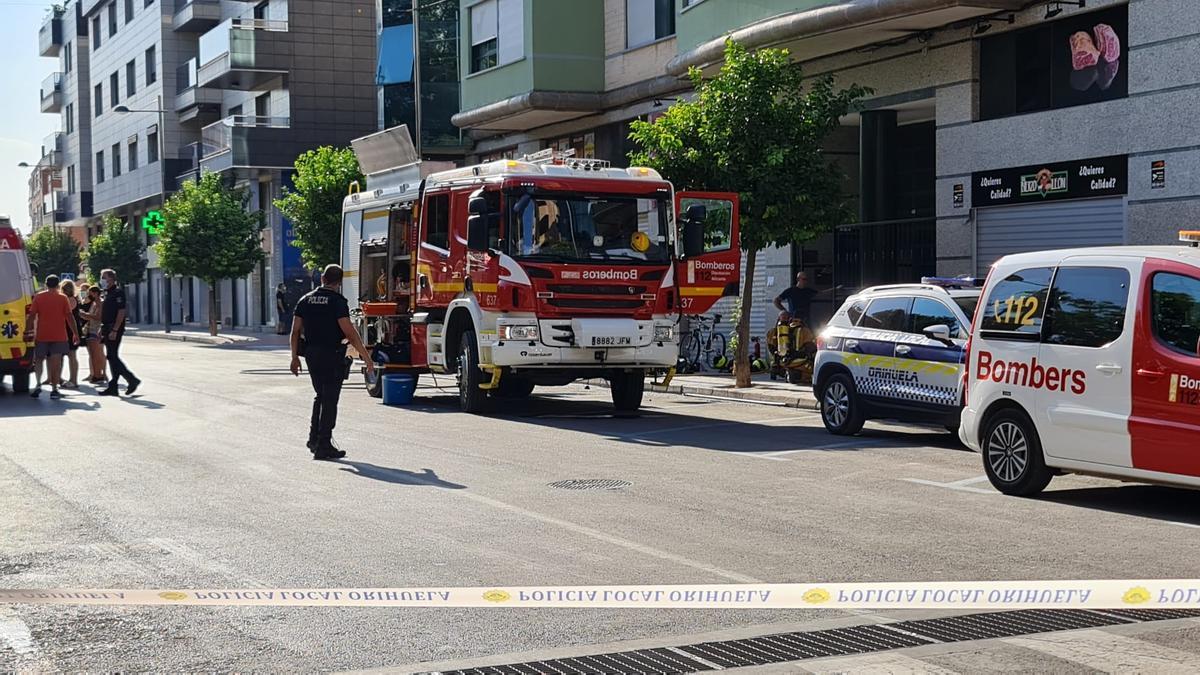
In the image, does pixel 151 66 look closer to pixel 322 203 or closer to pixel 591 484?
pixel 322 203

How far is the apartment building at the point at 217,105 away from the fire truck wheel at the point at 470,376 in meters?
37.1

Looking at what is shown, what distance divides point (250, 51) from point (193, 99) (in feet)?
31.8

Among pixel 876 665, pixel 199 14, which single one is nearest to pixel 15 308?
pixel 876 665

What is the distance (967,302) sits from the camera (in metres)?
14.6

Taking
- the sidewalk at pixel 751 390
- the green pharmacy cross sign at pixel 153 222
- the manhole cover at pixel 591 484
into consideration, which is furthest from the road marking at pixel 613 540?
the green pharmacy cross sign at pixel 153 222

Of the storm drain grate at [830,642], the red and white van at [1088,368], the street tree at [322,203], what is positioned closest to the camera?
the storm drain grate at [830,642]

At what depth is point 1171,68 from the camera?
725 inches

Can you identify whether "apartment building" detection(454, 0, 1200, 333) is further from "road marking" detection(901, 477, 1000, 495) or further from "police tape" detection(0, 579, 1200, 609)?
"police tape" detection(0, 579, 1200, 609)

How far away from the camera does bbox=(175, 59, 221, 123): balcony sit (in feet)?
204

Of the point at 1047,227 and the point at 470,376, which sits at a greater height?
the point at 1047,227

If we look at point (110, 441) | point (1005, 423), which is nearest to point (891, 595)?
point (1005, 423)

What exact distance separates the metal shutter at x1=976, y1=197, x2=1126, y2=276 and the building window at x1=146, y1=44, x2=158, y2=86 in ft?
179

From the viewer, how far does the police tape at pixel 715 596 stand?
699cm

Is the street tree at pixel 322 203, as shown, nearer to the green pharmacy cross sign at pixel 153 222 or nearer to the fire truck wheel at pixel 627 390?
the green pharmacy cross sign at pixel 153 222
